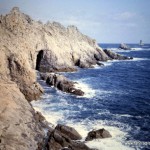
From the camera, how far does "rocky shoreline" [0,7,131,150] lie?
1035 inches

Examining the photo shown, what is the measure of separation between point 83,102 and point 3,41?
22.6 m

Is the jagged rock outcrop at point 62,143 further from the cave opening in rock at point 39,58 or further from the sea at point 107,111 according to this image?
the cave opening in rock at point 39,58

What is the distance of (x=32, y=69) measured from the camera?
49.2 m

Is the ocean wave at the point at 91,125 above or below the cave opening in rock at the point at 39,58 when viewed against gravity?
below

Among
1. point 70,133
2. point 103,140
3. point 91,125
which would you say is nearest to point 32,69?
point 91,125

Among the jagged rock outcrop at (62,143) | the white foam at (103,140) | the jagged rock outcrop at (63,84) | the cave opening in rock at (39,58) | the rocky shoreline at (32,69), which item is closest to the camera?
the jagged rock outcrop at (62,143)

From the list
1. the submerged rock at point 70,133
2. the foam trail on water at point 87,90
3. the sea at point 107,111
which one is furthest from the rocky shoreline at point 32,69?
the sea at point 107,111

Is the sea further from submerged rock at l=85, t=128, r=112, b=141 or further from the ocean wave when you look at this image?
submerged rock at l=85, t=128, r=112, b=141

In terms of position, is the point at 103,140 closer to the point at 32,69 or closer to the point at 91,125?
the point at 91,125

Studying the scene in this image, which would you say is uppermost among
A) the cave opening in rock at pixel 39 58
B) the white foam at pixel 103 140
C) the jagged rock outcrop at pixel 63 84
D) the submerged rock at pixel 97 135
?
the cave opening in rock at pixel 39 58

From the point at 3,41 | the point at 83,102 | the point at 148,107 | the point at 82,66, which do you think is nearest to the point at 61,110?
the point at 83,102

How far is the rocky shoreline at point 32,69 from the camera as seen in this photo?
1035 inches

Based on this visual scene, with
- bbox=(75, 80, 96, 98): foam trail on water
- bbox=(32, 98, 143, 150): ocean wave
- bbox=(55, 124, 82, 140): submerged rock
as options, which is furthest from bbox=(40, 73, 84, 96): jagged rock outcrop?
bbox=(55, 124, 82, 140): submerged rock

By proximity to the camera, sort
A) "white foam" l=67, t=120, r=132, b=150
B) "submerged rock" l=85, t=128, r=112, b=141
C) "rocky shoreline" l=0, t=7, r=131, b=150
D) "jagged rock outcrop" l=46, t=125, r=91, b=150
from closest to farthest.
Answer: "jagged rock outcrop" l=46, t=125, r=91, b=150
"rocky shoreline" l=0, t=7, r=131, b=150
"white foam" l=67, t=120, r=132, b=150
"submerged rock" l=85, t=128, r=112, b=141
